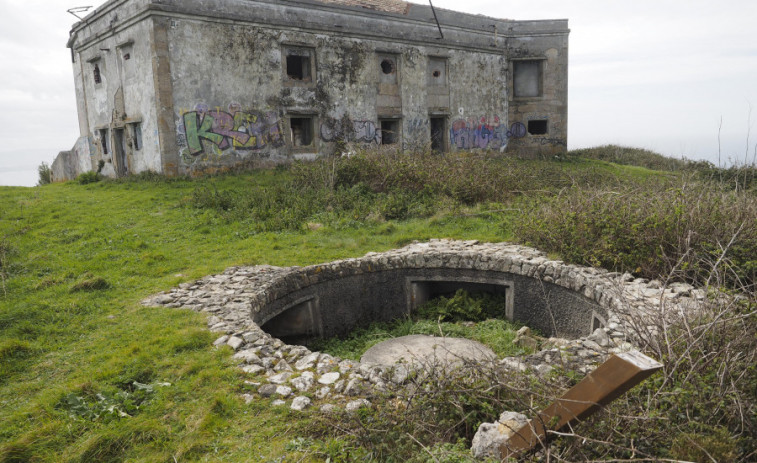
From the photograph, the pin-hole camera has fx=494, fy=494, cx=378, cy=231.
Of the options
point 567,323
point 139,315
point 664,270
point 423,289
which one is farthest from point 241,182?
point 664,270

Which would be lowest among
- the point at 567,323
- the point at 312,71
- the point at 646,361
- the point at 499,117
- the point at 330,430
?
the point at 567,323

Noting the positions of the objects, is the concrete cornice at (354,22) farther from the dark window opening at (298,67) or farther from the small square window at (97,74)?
→ the dark window opening at (298,67)

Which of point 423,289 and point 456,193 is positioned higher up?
point 456,193

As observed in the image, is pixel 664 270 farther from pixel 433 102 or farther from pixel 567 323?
pixel 433 102

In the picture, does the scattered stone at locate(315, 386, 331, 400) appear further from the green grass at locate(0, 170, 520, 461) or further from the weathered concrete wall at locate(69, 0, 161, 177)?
the weathered concrete wall at locate(69, 0, 161, 177)

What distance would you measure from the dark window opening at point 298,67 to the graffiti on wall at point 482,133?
22.4ft

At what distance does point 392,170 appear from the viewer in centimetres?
1266

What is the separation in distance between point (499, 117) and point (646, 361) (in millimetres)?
21319

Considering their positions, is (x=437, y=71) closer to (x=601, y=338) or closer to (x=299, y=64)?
(x=299, y=64)

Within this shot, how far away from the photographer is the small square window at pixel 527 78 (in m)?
22.7

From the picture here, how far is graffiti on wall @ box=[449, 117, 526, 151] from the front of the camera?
21.4 metres

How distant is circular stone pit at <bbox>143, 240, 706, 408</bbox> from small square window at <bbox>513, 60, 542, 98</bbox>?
16.3m

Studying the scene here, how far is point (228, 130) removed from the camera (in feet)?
52.5

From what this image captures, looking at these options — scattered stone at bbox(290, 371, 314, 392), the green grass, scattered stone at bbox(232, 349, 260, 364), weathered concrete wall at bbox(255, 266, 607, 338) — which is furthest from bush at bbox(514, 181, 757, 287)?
scattered stone at bbox(232, 349, 260, 364)
